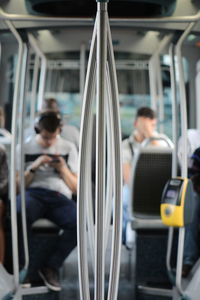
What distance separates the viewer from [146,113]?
9.11 feet

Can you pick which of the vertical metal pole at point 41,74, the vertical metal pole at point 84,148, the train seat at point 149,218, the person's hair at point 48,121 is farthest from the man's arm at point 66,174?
the vertical metal pole at point 84,148

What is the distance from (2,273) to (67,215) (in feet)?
1.43

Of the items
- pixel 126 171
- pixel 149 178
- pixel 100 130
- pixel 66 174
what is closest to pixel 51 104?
pixel 66 174

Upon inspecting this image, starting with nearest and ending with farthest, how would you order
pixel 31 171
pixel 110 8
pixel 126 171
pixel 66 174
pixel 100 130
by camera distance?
pixel 100 130, pixel 110 8, pixel 66 174, pixel 31 171, pixel 126 171

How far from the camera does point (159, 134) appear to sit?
286cm

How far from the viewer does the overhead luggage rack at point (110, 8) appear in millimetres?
2367

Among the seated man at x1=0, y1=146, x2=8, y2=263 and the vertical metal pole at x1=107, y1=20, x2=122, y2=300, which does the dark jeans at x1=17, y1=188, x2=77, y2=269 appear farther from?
the vertical metal pole at x1=107, y1=20, x2=122, y2=300

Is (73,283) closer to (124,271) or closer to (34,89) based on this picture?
(124,271)

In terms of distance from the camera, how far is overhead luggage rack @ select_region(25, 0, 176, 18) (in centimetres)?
237

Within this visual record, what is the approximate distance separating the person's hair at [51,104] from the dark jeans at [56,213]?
428mm

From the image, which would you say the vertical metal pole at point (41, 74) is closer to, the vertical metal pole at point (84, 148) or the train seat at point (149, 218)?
the train seat at point (149, 218)

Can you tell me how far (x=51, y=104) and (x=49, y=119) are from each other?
3.0 inches

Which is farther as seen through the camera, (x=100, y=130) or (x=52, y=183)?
(x=52, y=183)

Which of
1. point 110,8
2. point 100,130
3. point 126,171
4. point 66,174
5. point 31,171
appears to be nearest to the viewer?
point 100,130
